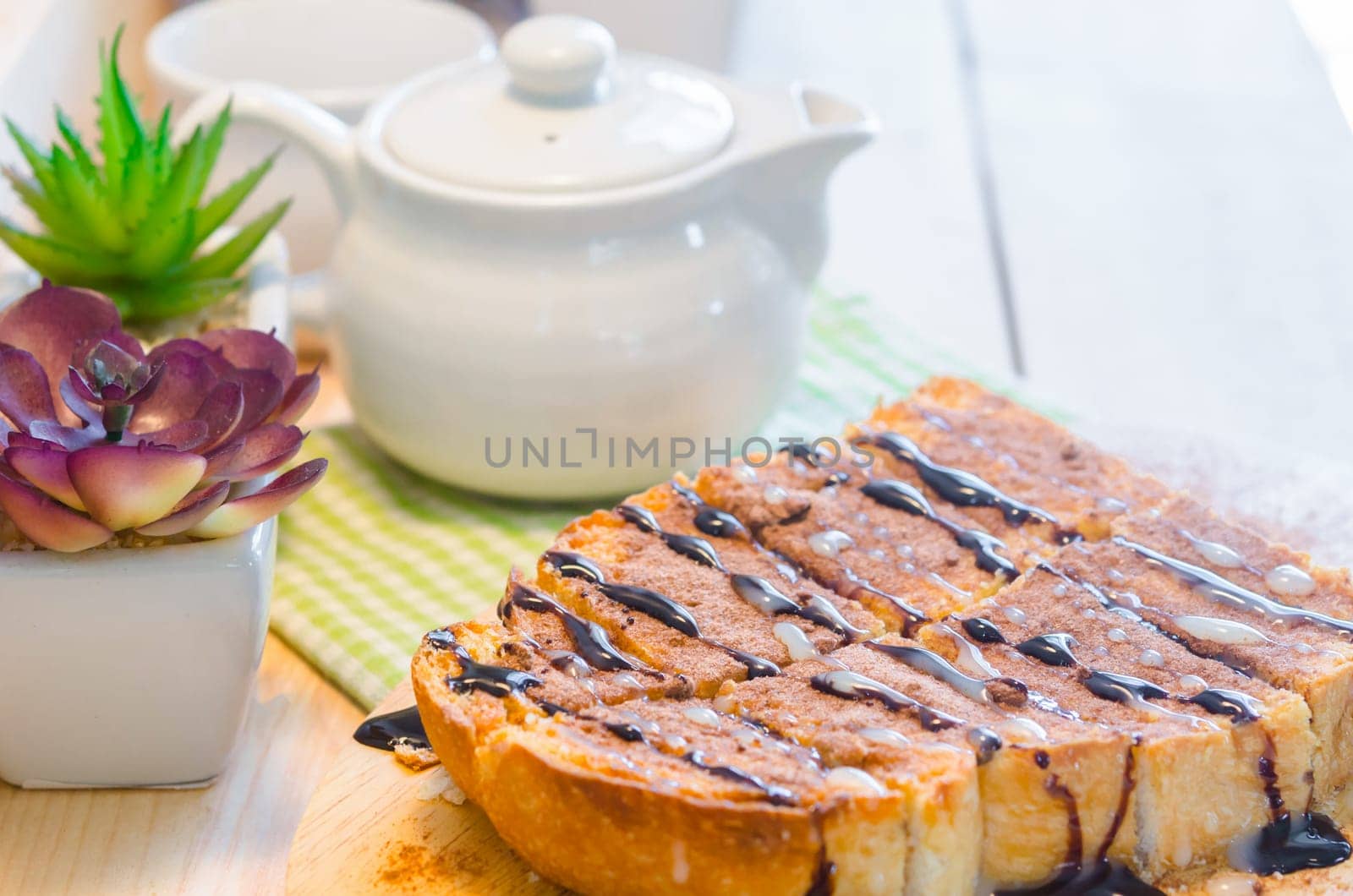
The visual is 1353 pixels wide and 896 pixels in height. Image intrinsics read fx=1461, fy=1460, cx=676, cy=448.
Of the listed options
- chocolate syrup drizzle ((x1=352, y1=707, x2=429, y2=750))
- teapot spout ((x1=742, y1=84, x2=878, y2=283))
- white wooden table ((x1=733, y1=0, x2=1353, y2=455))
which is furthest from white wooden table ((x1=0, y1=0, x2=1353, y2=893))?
teapot spout ((x1=742, y1=84, x2=878, y2=283))

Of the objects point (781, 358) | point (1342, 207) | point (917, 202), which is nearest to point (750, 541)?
point (781, 358)

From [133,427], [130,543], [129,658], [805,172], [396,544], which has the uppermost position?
[805,172]

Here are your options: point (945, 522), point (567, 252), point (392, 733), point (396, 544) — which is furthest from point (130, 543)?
point (945, 522)

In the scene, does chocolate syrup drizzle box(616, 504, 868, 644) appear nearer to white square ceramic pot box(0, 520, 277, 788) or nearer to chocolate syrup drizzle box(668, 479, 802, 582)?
chocolate syrup drizzle box(668, 479, 802, 582)

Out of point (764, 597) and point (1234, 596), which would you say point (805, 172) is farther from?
point (1234, 596)

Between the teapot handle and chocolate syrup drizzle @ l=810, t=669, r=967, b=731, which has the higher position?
the teapot handle

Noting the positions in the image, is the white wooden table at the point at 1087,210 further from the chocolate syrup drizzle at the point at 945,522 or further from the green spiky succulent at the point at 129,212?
the chocolate syrup drizzle at the point at 945,522

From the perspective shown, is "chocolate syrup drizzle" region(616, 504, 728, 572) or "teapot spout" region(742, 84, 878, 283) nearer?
"chocolate syrup drizzle" region(616, 504, 728, 572)
